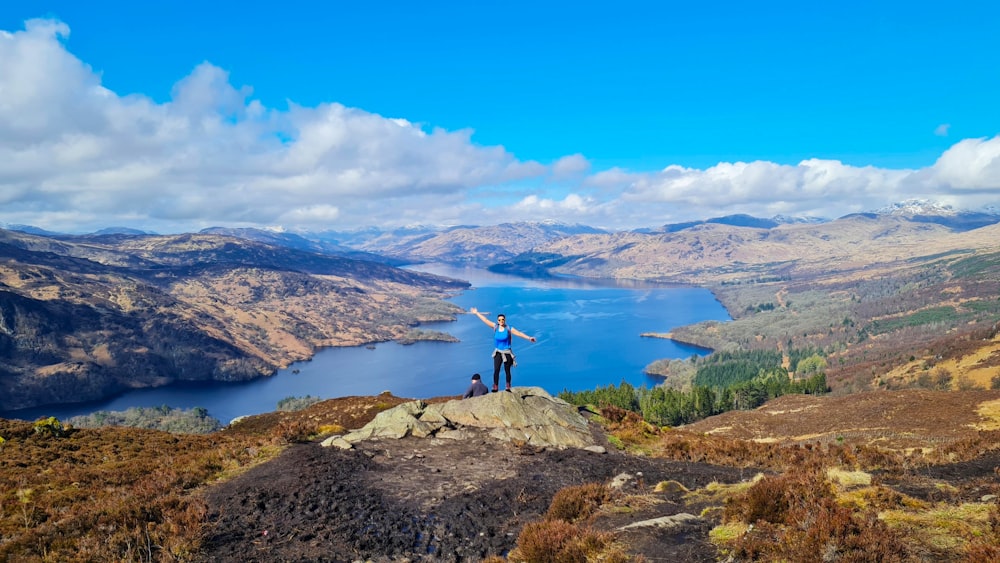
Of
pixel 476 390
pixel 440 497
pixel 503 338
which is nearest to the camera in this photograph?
pixel 440 497

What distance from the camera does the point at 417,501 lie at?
13.4 meters

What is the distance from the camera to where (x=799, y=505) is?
31.7ft

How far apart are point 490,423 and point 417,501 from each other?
7.61 meters

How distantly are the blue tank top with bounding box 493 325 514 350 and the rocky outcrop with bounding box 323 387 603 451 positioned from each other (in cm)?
241

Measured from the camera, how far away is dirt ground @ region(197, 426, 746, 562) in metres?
10.5

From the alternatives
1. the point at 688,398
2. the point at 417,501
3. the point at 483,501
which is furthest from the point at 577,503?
the point at 688,398

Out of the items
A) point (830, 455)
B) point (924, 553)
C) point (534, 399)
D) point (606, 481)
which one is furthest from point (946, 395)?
point (924, 553)

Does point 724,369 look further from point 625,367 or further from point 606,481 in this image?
point 606,481

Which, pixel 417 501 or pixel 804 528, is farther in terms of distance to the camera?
pixel 417 501

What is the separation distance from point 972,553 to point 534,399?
16773mm

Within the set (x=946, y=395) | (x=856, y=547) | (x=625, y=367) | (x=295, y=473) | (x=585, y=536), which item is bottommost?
(x=625, y=367)

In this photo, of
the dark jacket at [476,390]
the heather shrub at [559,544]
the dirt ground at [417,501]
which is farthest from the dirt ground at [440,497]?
the dark jacket at [476,390]

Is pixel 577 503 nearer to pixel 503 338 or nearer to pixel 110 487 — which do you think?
pixel 503 338

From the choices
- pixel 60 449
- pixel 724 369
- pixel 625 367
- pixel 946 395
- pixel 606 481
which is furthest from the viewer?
pixel 625 367
